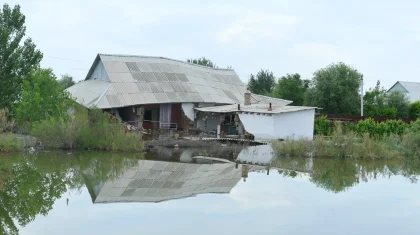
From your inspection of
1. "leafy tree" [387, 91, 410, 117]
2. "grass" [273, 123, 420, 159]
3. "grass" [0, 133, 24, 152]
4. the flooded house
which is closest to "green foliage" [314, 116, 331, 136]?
the flooded house

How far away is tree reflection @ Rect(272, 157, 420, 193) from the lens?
17328 mm

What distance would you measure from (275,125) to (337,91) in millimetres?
13777

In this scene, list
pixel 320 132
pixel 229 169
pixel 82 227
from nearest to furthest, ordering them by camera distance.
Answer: pixel 82 227 < pixel 229 169 < pixel 320 132

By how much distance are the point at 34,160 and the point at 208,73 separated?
20.2 m

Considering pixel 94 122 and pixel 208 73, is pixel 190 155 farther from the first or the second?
pixel 208 73

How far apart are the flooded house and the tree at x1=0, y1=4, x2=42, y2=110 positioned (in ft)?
10.4

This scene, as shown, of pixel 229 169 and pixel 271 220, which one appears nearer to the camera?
pixel 271 220

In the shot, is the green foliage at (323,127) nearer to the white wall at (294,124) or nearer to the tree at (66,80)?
the white wall at (294,124)

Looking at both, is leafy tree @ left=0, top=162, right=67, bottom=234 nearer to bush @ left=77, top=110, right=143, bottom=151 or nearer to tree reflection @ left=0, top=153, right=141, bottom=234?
tree reflection @ left=0, top=153, right=141, bottom=234

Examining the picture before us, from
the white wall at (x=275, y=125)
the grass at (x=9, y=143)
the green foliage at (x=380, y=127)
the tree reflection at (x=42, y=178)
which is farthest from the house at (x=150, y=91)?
the tree reflection at (x=42, y=178)

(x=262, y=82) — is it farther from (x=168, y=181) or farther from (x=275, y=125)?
(x=168, y=181)

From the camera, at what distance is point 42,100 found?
2442 centimetres

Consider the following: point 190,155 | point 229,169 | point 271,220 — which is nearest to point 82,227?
point 271,220

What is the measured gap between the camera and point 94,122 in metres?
23.8
